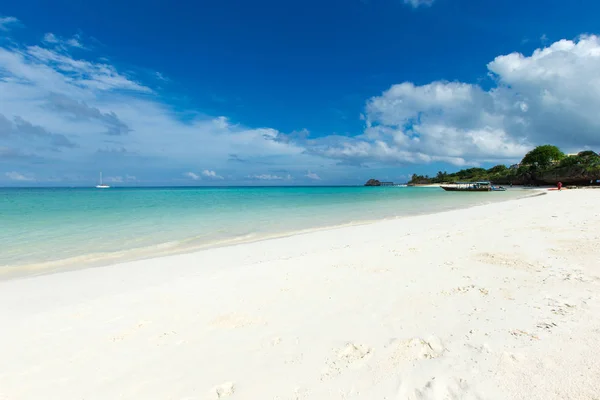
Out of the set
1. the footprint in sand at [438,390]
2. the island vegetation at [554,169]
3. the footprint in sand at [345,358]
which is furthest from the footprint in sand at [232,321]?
the island vegetation at [554,169]

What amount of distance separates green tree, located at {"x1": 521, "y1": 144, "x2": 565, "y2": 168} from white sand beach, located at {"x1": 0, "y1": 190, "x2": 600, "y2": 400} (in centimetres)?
8164

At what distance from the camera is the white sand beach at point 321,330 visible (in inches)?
105

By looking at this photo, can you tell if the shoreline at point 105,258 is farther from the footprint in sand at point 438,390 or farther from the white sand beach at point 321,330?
the footprint in sand at point 438,390

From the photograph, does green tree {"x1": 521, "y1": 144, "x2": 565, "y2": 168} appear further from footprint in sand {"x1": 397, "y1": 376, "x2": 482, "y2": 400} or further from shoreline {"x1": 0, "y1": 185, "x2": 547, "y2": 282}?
footprint in sand {"x1": 397, "y1": 376, "x2": 482, "y2": 400}

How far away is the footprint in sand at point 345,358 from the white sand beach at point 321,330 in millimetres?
18

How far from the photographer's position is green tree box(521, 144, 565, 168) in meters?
68.2

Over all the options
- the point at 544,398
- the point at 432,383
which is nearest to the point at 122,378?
the point at 432,383

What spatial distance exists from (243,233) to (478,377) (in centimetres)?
1125

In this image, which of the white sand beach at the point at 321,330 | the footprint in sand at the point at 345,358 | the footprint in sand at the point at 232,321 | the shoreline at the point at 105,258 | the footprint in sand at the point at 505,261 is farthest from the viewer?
the shoreline at the point at 105,258

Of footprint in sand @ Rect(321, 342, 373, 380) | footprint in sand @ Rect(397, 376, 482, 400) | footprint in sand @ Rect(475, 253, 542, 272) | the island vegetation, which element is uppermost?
the island vegetation

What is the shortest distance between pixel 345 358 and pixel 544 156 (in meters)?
88.7

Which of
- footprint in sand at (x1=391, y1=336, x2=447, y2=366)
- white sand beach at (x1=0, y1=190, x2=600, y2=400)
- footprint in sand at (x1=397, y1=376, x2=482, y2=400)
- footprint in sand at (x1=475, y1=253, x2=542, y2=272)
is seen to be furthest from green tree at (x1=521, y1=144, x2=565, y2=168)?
footprint in sand at (x1=397, y1=376, x2=482, y2=400)

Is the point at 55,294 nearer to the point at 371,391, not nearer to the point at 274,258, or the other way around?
the point at 274,258

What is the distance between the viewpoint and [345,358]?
306 centimetres
